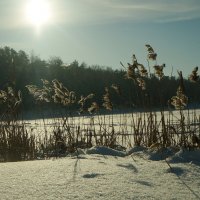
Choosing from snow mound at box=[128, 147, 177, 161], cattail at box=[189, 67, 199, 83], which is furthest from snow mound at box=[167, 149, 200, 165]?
cattail at box=[189, 67, 199, 83]

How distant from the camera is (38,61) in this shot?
30.0 meters

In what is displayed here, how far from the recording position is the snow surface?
1.73 meters

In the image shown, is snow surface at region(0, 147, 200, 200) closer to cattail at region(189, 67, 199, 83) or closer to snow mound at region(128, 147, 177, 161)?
snow mound at region(128, 147, 177, 161)

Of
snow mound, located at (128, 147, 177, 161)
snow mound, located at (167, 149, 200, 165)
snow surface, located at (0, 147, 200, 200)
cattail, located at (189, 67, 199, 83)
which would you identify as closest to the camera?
snow surface, located at (0, 147, 200, 200)

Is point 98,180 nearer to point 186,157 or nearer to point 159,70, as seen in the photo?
point 186,157

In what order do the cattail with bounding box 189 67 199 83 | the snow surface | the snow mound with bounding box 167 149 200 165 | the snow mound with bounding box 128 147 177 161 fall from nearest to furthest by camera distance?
the snow surface
the snow mound with bounding box 167 149 200 165
the snow mound with bounding box 128 147 177 161
the cattail with bounding box 189 67 199 83

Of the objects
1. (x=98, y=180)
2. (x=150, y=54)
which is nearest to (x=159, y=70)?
(x=150, y=54)

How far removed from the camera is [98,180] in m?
1.98

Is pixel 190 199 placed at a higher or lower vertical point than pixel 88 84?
lower

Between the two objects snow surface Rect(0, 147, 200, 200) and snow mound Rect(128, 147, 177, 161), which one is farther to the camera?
snow mound Rect(128, 147, 177, 161)

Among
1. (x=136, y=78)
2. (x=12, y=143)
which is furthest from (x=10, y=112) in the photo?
(x=136, y=78)

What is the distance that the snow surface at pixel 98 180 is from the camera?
1731mm

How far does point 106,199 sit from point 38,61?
2885 cm

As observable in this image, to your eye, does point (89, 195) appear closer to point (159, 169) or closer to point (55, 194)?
A: point (55, 194)
